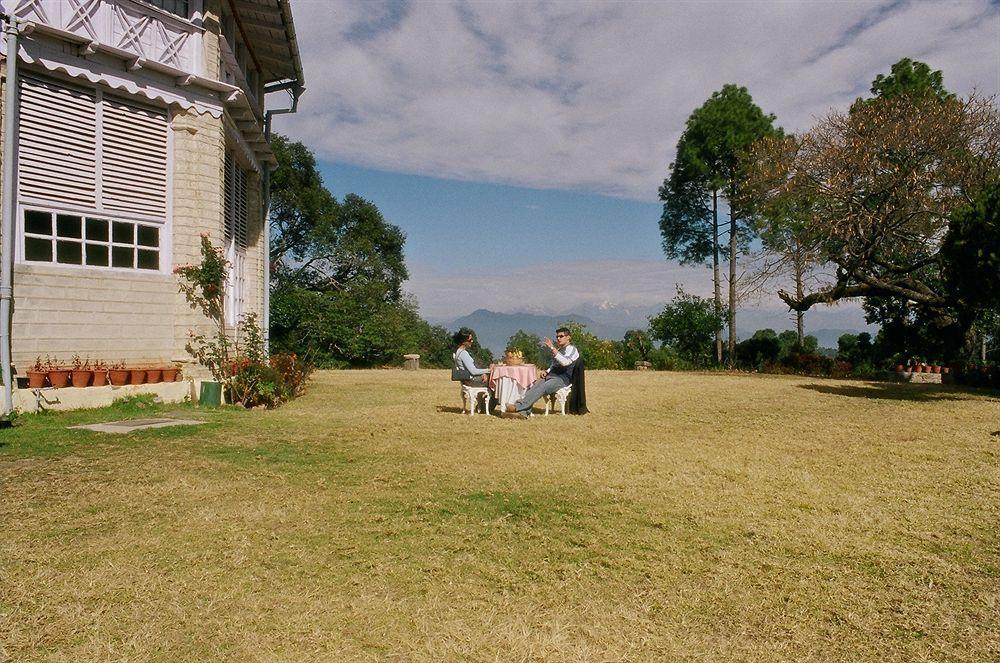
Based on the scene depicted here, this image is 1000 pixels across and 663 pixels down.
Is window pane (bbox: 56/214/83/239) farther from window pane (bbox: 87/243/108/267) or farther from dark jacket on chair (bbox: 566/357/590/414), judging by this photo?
dark jacket on chair (bbox: 566/357/590/414)

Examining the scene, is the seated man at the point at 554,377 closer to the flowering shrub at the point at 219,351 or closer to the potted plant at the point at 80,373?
the flowering shrub at the point at 219,351

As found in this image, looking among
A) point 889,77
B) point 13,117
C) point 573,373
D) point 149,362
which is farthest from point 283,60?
point 889,77

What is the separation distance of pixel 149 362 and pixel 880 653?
10427 millimetres

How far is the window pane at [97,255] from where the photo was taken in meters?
9.65

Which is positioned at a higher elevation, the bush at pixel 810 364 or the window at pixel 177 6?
the window at pixel 177 6

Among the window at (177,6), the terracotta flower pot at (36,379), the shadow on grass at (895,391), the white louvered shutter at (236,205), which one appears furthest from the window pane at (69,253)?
the shadow on grass at (895,391)

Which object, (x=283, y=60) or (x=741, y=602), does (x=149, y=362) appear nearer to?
(x=283, y=60)

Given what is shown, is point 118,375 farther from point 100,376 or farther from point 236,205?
point 236,205

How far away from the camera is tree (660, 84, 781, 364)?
85.9 ft

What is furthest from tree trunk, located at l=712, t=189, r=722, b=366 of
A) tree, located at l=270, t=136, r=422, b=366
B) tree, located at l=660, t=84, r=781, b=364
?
tree, located at l=270, t=136, r=422, b=366

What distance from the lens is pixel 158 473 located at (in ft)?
18.2

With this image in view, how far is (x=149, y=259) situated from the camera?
10.3 metres

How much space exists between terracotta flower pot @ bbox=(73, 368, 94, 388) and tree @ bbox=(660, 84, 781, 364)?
21.4 m

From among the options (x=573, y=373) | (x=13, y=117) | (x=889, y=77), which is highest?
(x=889, y=77)
